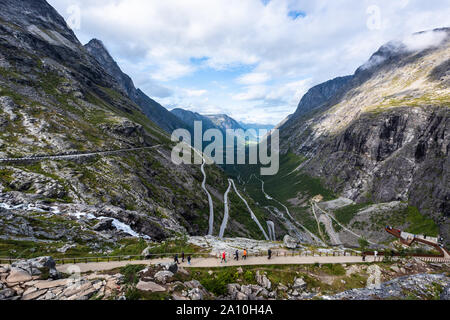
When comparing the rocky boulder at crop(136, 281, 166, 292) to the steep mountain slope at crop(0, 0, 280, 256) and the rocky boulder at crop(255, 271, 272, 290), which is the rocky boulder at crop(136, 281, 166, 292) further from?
the steep mountain slope at crop(0, 0, 280, 256)

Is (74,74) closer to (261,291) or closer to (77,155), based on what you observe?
(77,155)

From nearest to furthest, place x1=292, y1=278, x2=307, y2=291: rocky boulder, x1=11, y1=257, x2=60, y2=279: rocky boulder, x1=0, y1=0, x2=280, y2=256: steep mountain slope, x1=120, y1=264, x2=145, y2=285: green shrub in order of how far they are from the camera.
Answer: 1. x1=11, y1=257, x2=60, y2=279: rocky boulder
2. x1=120, y1=264, x2=145, y2=285: green shrub
3. x1=292, y1=278, x2=307, y2=291: rocky boulder
4. x1=0, y1=0, x2=280, y2=256: steep mountain slope

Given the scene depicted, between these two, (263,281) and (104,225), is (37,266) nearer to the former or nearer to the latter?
(104,225)

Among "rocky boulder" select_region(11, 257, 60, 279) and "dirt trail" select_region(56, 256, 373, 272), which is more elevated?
"rocky boulder" select_region(11, 257, 60, 279)

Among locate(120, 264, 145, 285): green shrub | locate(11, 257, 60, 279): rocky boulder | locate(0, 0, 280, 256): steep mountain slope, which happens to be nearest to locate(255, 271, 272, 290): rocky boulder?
locate(120, 264, 145, 285): green shrub

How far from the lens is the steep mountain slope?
113ft

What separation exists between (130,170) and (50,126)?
99.8 feet

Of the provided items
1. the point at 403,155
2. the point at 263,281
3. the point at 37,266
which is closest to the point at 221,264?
the point at 263,281

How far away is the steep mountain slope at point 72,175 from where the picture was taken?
113 ft

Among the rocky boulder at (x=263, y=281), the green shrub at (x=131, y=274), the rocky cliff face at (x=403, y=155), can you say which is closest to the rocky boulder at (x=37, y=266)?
the green shrub at (x=131, y=274)

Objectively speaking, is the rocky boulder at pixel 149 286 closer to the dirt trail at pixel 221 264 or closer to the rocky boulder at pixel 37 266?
the dirt trail at pixel 221 264

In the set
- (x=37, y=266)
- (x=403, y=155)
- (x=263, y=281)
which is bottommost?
(x=263, y=281)

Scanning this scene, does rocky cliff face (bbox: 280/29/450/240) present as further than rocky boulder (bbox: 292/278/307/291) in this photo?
Yes

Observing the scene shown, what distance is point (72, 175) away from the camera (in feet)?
170
